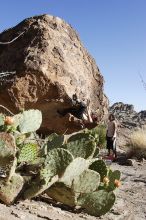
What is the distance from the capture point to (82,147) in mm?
5551

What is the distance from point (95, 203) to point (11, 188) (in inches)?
44.5

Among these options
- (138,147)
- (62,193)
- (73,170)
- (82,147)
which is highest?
(138,147)

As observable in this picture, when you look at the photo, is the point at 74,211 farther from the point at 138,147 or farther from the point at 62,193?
the point at 138,147

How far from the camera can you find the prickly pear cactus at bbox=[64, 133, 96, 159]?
5.53 metres

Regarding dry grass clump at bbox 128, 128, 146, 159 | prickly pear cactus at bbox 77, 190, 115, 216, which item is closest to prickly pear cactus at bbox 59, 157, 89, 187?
prickly pear cactus at bbox 77, 190, 115, 216

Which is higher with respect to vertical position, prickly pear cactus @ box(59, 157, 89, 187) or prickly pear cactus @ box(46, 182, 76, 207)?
prickly pear cactus @ box(59, 157, 89, 187)

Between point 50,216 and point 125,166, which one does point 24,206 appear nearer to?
point 50,216

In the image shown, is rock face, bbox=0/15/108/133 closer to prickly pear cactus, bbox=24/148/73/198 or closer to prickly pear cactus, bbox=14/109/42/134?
prickly pear cactus, bbox=14/109/42/134

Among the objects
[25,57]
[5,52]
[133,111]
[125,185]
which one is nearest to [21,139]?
[25,57]

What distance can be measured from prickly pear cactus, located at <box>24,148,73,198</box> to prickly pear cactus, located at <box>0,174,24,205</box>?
160mm

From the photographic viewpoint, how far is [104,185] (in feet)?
18.9

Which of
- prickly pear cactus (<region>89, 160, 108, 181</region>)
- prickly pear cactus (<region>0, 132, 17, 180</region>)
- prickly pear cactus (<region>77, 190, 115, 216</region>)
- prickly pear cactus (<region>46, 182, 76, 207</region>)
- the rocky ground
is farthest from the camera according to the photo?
prickly pear cactus (<region>89, 160, 108, 181</region>)

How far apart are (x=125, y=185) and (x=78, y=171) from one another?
357 cm

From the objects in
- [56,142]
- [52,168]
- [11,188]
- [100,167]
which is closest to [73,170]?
[52,168]
